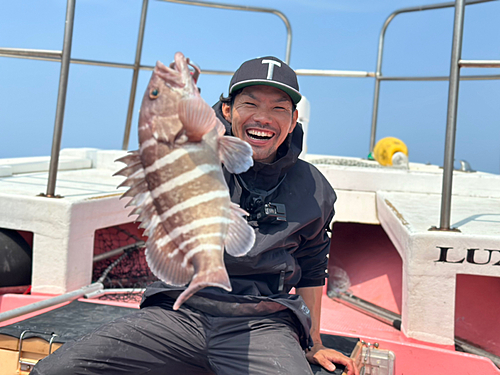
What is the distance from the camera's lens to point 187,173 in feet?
4.80

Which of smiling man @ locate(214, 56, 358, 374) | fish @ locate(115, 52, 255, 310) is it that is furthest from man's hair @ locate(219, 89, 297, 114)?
fish @ locate(115, 52, 255, 310)

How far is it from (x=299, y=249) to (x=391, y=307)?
8.00 ft

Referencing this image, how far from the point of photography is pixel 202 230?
1468 millimetres

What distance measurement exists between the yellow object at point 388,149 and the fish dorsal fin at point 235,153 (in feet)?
20.9

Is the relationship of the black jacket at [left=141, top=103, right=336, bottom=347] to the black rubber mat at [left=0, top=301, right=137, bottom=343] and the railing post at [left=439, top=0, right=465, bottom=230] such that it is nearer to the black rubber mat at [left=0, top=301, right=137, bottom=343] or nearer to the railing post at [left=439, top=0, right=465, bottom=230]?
the black rubber mat at [left=0, top=301, right=137, bottom=343]

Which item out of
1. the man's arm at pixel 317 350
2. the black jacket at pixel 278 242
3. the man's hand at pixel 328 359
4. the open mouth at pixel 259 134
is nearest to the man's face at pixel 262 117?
the open mouth at pixel 259 134

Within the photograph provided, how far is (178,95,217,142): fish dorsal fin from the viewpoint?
4.63 ft

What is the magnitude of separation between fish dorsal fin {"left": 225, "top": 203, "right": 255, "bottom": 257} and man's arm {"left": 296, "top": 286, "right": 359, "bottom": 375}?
3.88ft

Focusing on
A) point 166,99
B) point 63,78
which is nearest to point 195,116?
point 166,99

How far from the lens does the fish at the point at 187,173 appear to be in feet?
4.71

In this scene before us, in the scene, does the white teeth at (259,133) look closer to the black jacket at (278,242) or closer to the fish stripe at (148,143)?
the black jacket at (278,242)

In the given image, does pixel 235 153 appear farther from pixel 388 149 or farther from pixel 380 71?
pixel 380 71

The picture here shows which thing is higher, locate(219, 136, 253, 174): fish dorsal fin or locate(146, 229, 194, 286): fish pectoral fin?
locate(219, 136, 253, 174): fish dorsal fin

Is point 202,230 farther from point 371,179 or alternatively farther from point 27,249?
point 371,179
